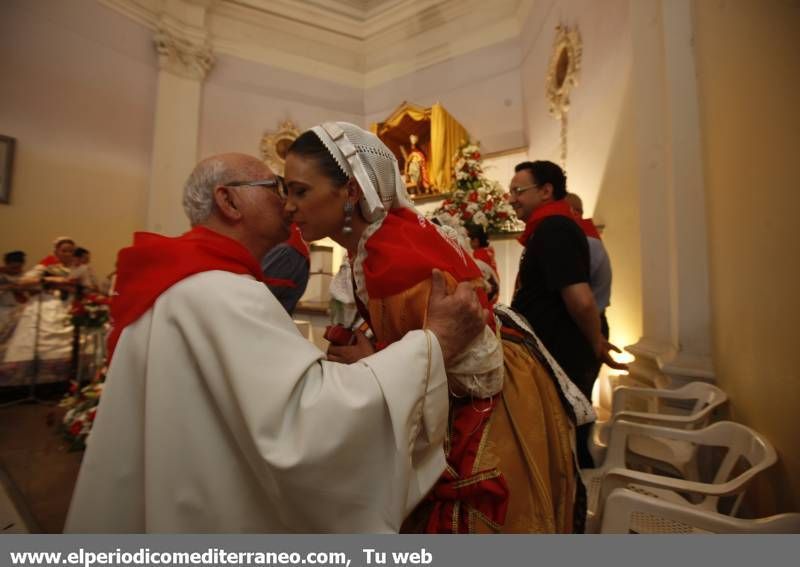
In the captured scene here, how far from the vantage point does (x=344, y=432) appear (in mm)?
790

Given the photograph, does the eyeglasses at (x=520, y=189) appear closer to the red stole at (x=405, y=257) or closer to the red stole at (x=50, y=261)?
the red stole at (x=405, y=257)

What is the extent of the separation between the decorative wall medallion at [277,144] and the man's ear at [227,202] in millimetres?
7720

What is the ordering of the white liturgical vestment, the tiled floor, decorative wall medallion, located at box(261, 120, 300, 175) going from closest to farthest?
the white liturgical vestment → the tiled floor → decorative wall medallion, located at box(261, 120, 300, 175)

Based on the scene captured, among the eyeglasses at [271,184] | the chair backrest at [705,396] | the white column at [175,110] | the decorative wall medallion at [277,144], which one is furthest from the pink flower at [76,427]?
the decorative wall medallion at [277,144]

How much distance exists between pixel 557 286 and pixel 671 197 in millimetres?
1129

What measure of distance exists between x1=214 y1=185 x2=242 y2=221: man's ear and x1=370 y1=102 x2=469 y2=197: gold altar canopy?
569 centimetres

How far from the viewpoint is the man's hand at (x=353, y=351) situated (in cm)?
113

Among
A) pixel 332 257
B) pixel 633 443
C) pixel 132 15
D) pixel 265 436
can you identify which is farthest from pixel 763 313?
pixel 132 15

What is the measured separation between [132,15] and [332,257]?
215 inches

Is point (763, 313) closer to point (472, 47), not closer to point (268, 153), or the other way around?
point (472, 47)

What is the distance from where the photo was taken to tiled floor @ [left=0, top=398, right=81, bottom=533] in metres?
2.40

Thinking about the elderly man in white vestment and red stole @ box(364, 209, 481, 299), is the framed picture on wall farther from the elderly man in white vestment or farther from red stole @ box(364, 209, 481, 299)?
red stole @ box(364, 209, 481, 299)

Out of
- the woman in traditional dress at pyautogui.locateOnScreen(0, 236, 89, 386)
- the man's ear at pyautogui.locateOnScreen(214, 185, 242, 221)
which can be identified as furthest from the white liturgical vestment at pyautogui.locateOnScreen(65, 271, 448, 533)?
the woman in traditional dress at pyautogui.locateOnScreen(0, 236, 89, 386)

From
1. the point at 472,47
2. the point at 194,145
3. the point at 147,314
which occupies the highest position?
the point at 472,47
